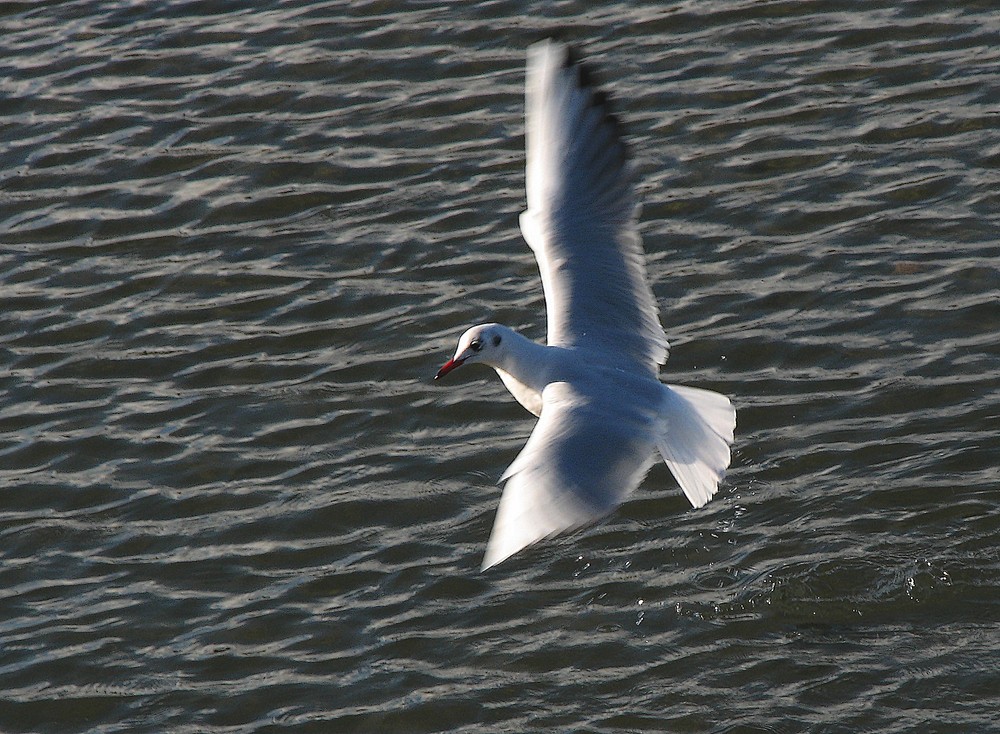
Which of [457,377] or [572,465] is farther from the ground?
[572,465]

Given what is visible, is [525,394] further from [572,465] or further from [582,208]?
[572,465]

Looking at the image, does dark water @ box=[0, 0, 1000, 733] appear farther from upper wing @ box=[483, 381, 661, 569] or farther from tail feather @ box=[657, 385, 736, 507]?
upper wing @ box=[483, 381, 661, 569]

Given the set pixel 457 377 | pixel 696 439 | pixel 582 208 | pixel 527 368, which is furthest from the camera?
pixel 457 377

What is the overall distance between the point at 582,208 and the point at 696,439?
1504 millimetres

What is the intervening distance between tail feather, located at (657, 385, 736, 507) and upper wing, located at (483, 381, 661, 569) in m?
0.08

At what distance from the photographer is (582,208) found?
6.84m

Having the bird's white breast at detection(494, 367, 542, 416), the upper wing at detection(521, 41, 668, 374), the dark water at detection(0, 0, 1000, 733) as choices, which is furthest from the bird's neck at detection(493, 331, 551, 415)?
the dark water at detection(0, 0, 1000, 733)

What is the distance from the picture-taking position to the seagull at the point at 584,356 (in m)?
5.02

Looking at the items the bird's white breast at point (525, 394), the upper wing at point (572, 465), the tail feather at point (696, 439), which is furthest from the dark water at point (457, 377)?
the upper wing at point (572, 465)

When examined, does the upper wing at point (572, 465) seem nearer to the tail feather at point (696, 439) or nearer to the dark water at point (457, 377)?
the tail feather at point (696, 439)

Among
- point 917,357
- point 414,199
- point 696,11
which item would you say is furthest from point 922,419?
point 696,11

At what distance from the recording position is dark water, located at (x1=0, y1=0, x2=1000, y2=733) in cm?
584

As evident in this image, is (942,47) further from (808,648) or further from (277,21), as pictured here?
(808,648)

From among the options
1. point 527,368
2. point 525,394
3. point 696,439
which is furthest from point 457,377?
point 696,439
